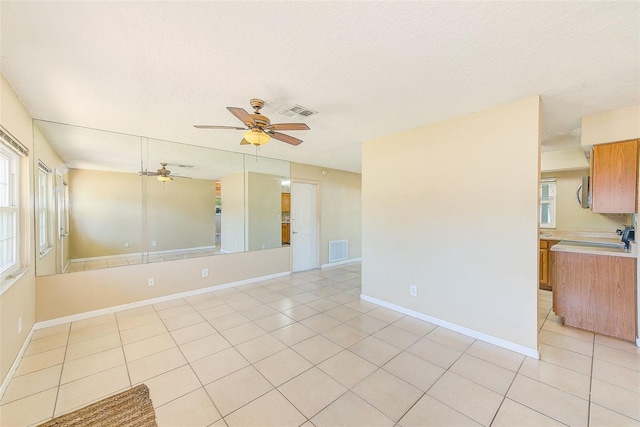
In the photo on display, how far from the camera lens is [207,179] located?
4.75 metres

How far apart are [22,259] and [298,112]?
3241mm

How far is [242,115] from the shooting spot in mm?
2100

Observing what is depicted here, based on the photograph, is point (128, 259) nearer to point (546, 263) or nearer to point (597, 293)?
point (597, 293)

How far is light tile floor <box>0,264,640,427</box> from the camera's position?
1.72 m

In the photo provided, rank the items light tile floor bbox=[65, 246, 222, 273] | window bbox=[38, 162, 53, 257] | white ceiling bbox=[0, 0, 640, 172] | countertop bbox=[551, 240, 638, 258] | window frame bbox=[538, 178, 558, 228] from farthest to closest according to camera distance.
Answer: window frame bbox=[538, 178, 558, 228] < light tile floor bbox=[65, 246, 222, 273] < window bbox=[38, 162, 53, 257] < countertop bbox=[551, 240, 638, 258] < white ceiling bbox=[0, 0, 640, 172]

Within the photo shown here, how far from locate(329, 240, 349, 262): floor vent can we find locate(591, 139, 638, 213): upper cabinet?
443cm

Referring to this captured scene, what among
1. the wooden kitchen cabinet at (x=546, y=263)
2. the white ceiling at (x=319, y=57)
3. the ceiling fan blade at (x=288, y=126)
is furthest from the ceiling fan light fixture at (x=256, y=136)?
the wooden kitchen cabinet at (x=546, y=263)

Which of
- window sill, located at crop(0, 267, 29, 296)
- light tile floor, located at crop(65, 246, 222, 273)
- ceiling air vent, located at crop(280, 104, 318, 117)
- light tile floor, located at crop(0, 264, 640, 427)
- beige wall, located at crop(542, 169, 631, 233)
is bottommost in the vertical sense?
light tile floor, located at crop(0, 264, 640, 427)

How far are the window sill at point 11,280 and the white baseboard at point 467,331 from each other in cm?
380

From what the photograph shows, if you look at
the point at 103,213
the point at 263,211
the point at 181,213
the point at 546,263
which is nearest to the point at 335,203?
the point at 263,211

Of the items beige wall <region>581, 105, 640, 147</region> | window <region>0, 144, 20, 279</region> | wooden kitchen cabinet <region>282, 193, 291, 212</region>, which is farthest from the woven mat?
beige wall <region>581, 105, 640, 147</region>

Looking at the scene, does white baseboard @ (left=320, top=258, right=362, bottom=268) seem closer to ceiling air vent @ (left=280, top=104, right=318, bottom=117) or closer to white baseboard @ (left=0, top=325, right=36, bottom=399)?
ceiling air vent @ (left=280, top=104, right=318, bottom=117)

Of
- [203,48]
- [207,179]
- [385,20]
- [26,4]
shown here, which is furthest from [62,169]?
[385,20]

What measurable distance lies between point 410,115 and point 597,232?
4.11 m
